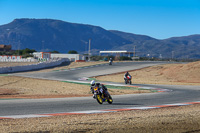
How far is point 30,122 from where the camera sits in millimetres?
9391

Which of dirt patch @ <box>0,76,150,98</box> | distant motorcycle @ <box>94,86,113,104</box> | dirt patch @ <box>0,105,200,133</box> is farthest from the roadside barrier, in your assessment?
Answer: dirt patch @ <box>0,105,200,133</box>

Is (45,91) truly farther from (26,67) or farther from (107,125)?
(26,67)

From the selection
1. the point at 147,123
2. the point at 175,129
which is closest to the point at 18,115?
the point at 147,123

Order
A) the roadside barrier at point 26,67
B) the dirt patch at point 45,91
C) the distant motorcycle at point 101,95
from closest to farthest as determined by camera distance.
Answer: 1. the distant motorcycle at point 101,95
2. the dirt patch at point 45,91
3. the roadside barrier at point 26,67

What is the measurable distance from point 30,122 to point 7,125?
0.83 meters

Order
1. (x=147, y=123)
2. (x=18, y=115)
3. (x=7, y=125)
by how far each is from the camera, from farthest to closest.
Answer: (x=18, y=115) < (x=147, y=123) < (x=7, y=125)

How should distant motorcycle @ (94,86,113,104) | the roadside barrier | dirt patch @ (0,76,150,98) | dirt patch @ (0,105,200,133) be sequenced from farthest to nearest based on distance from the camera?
the roadside barrier, dirt patch @ (0,76,150,98), distant motorcycle @ (94,86,113,104), dirt patch @ (0,105,200,133)

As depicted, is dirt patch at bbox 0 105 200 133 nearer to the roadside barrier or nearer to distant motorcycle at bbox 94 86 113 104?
distant motorcycle at bbox 94 86 113 104

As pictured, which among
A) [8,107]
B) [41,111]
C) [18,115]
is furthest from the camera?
[8,107]

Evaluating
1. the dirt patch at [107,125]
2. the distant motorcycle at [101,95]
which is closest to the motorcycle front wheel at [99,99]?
the distant motorcycle at [101,95]

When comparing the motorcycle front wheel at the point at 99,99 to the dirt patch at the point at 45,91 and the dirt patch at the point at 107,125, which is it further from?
the dirt patch at the point at 45,91

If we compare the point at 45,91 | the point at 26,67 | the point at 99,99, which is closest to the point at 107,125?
the point at 99,99

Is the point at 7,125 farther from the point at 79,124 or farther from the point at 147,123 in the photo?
the point at 147,123

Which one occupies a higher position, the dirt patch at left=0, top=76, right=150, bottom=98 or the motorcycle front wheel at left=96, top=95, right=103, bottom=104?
the motorcycle front wheel at left=96, top=95, right=103, bottom=104
